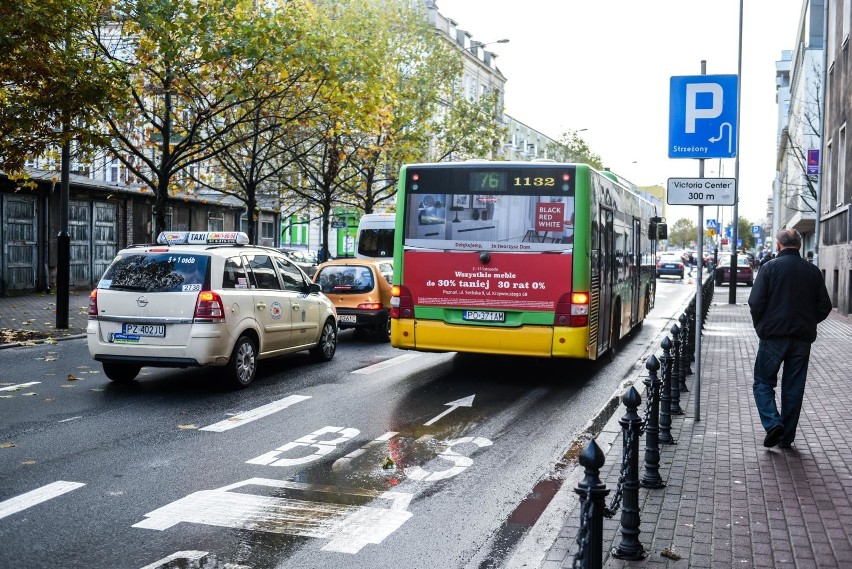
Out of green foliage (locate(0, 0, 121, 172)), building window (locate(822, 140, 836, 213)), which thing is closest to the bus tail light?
green foliage (locate(0, 0, 121, 172))

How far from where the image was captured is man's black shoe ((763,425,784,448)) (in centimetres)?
750

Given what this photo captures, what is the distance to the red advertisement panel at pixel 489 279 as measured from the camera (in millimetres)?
11336

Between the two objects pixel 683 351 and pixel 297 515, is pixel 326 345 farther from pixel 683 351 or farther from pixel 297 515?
pixel 297 515

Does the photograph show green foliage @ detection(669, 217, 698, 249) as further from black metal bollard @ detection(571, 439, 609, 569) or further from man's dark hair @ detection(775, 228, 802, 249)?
black metal bollard @ detection(571, 439, 609, 569)

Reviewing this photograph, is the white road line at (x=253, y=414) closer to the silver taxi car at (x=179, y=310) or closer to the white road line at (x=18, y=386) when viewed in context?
the silver taxi car at (x=179, y=310)

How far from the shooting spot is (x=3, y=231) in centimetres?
2530

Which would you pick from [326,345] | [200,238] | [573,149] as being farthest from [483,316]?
[573,149]

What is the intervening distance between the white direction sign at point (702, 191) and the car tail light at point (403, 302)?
4.28 meters

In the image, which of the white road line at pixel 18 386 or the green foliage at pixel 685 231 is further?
the green foliage at pixel 685 231

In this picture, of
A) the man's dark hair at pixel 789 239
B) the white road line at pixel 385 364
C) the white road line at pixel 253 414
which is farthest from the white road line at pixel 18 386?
the man's dark hair at pixel 789 239

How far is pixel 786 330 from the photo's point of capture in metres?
7.44

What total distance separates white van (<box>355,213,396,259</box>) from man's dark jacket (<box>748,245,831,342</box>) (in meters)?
19.9

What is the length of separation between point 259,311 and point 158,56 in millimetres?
10095

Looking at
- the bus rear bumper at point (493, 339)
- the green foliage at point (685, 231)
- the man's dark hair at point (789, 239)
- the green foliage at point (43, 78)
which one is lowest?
the bus rear bumper at point (493, 339)
